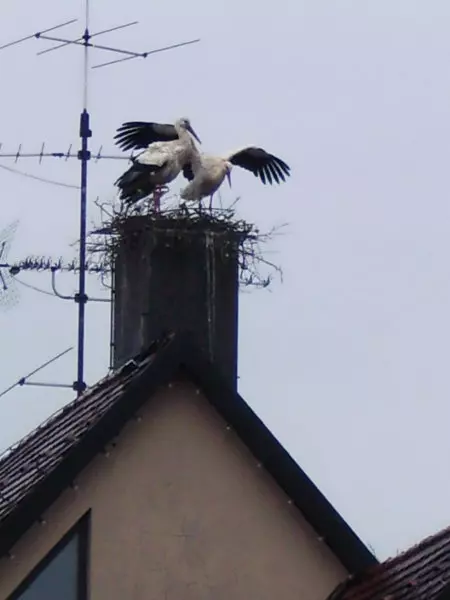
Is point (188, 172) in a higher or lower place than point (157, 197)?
higher

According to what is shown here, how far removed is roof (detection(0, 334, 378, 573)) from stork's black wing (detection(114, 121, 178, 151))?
343cm

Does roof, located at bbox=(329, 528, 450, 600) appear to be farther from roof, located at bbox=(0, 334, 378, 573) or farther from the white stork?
the white stork

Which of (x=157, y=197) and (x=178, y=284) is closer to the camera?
(x=178, y=284)

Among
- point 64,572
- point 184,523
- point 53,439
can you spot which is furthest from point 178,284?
point 64,572

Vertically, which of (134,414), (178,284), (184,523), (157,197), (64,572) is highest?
(157,197)

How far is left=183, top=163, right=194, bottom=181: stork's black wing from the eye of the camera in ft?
48.3

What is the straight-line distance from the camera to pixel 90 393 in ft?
42.3

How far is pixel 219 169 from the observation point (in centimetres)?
1457

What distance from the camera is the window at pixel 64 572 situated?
11242 mm

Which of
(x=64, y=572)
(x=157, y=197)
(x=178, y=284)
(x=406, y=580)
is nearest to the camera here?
(x=64, y=572)

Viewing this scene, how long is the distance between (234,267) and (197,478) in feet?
8.60

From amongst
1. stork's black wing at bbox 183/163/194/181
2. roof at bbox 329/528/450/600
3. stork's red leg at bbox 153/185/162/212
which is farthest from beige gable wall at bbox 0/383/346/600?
stork's black wing at bbox 183/163/194/181

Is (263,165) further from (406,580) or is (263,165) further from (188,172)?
(406,580)

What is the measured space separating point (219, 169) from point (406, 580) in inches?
153
